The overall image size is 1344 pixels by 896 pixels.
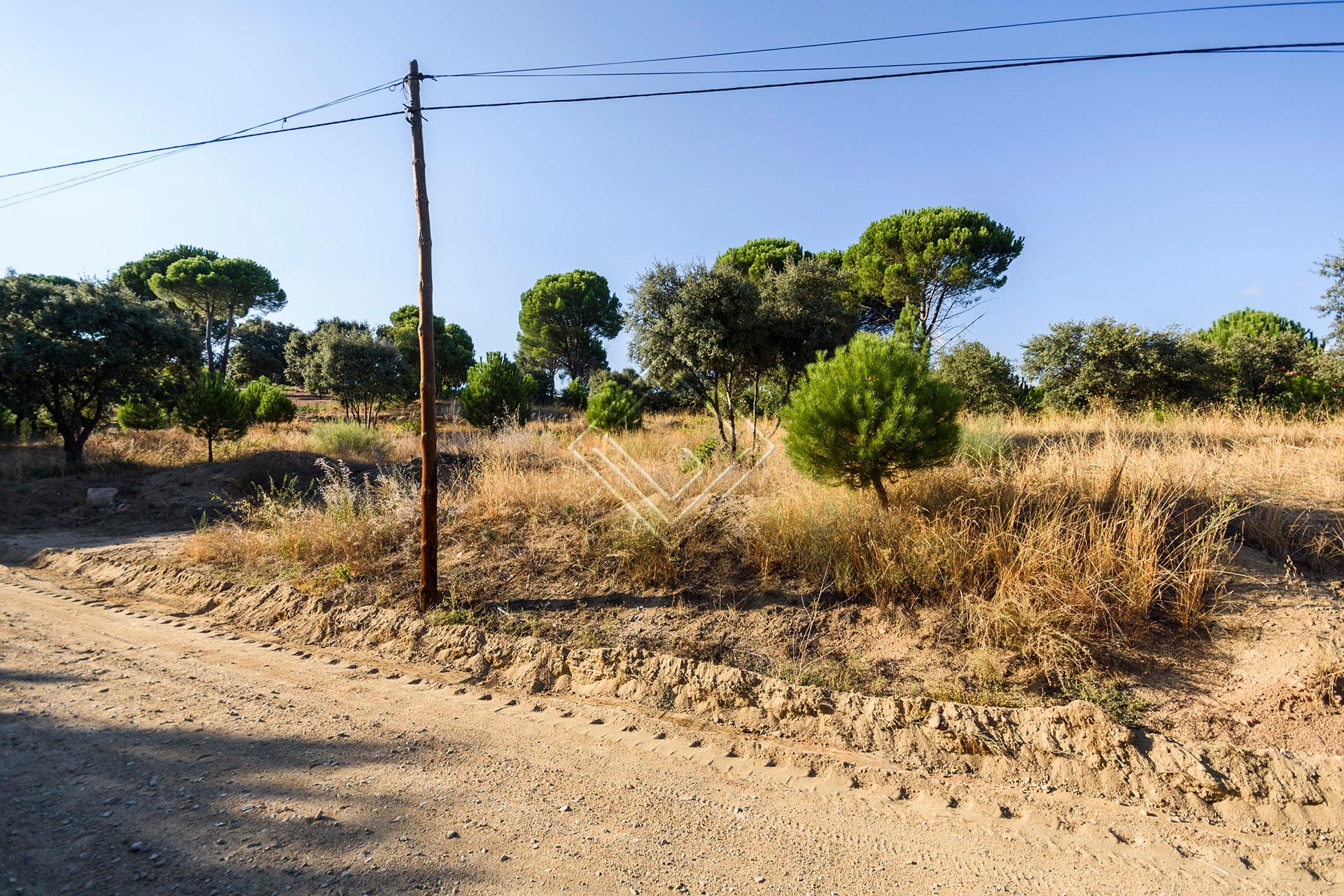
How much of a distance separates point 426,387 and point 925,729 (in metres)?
5.32

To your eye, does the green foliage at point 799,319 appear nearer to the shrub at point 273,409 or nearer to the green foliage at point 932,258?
the green foliage at point 932,258

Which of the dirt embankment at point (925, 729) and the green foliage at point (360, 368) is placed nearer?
the dirt embankment at point (925, 729)

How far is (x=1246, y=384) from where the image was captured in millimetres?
16562

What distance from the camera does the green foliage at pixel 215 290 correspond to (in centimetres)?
3522

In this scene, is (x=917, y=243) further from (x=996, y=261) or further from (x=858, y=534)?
(x=858, y=534)

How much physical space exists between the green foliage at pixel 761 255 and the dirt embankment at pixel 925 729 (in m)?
23.1

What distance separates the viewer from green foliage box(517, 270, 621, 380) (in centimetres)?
4144

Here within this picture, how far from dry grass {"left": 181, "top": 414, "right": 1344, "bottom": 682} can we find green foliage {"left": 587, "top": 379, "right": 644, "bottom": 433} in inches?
304

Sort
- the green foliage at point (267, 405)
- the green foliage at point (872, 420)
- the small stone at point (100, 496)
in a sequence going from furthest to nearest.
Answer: the green foliage at point (267, 405) → the small stone at point (100, 496) → the green foliage at point (872, 420)

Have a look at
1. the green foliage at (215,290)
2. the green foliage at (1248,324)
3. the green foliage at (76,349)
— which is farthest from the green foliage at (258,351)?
the green foliage at (1248,324)

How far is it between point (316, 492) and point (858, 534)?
1122 centimetres

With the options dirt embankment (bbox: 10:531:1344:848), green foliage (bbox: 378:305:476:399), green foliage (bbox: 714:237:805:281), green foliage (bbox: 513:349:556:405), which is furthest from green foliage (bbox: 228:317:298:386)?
dirt embankment (bbox: 10:531:1344:848)

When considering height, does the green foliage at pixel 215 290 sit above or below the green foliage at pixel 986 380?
above

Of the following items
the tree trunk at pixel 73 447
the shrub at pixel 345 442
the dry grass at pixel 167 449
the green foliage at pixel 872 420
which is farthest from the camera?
the shrub at pixel 345 442
